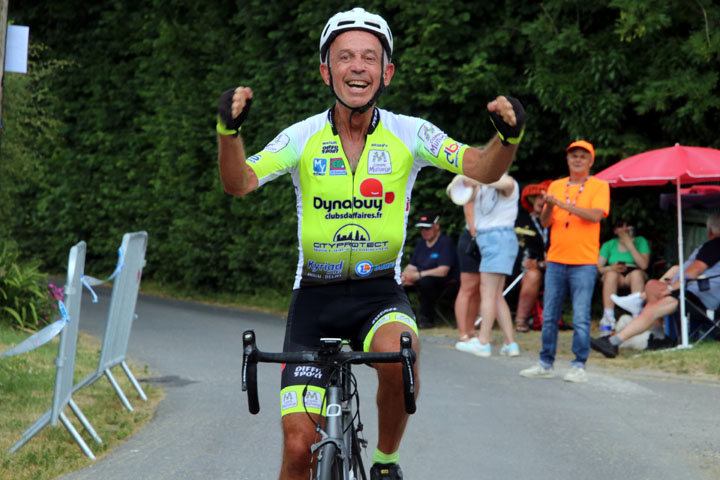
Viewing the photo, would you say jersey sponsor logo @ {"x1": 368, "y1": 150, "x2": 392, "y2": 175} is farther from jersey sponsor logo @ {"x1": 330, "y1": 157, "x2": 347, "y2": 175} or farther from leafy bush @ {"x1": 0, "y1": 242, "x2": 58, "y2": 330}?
leafy bush @ {"x1": 0, "y1": 242, "x2": 58, "y2": 330}

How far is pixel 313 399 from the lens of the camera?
3.66 m

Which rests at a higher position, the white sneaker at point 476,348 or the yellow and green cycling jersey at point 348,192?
the yellow and green cycling jersey at point 348,192

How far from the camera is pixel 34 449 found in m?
6.08

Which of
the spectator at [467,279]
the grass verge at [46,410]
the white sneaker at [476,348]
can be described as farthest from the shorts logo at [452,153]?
the white sneaker at [476,348]

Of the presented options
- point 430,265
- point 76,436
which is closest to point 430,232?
point 430,265

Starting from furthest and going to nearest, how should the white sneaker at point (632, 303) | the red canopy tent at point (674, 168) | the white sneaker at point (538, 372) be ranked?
1. the white sneaker at point (632, 303)
2. the red canopy tent at point (674, 168)
3. the white sneaker at point (538, 372)

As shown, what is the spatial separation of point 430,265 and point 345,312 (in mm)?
9303

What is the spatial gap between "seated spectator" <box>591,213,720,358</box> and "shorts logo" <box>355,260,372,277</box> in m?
7.16

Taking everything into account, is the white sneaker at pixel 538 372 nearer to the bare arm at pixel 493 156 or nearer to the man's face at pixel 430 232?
the man's face at pixel 430 232

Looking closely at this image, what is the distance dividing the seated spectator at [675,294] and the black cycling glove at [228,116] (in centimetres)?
786

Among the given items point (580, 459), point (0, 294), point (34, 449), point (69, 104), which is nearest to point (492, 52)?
point (0, 294)

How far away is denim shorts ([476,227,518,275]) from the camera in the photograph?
10445mm

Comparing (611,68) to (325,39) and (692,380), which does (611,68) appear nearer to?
(692,380)

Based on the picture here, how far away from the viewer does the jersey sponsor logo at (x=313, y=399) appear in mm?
3652
